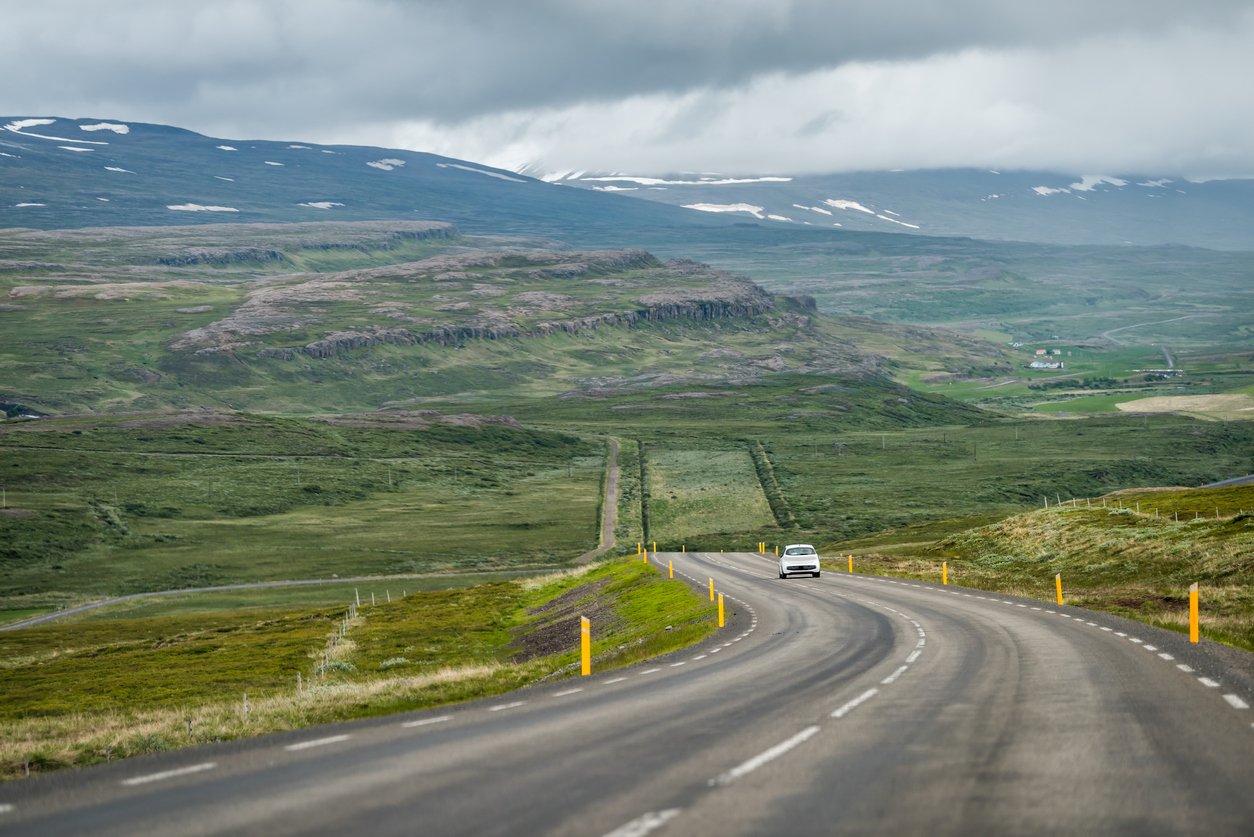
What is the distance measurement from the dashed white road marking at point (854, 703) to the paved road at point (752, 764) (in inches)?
4.6

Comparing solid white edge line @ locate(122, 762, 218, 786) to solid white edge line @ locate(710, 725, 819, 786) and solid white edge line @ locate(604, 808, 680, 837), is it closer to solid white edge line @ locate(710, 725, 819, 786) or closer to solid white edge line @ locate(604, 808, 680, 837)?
solid white edge line @ locate(604, 808, 680, 837)

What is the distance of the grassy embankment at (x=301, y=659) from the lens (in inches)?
942

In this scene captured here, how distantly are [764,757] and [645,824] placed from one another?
3618mm

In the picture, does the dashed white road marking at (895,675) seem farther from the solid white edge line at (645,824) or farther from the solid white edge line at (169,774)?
the solid white edge line at (169,774)

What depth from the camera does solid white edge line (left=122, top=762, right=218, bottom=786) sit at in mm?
14219

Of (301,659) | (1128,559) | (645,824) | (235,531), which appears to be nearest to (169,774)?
(645,824)

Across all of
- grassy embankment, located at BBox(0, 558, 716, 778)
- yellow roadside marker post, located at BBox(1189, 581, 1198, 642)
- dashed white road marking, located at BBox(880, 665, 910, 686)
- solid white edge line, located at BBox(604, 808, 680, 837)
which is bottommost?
grassy embankment, located at BBox(0, 558, 716, 778)

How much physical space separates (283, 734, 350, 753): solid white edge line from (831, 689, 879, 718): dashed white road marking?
738 cm

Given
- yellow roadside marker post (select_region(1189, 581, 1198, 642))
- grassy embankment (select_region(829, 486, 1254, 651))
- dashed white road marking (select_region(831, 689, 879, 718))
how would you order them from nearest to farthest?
dashed white road marking (select_region(831, 689, 879, 718))
yellow roadside marker post (select_region(1189, 581, 1198, 642))
grassy embankment (select_region(829, 486, 1254, 651))

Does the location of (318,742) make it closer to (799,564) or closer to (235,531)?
(799,564)

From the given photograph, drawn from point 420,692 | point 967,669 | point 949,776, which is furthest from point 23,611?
point 949,776

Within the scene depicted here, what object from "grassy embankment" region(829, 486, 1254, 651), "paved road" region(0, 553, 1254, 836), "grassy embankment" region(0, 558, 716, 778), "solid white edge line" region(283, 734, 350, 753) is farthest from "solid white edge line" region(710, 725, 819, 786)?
"grassy embankment" region(829, 486, 1254, 651)

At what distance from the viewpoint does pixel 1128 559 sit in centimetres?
5875

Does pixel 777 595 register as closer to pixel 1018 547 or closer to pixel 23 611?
pixel 1018 547
